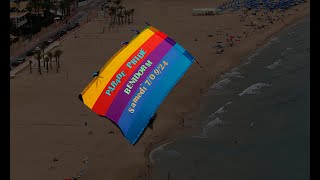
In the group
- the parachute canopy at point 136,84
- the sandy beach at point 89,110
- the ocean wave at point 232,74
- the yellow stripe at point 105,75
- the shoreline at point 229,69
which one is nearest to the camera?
the parachute canopy at point 136,84

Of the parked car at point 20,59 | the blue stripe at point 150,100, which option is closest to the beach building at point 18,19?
the parked car at point 20,59

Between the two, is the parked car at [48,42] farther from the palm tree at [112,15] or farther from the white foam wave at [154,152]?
the white foam wave at [154,152]

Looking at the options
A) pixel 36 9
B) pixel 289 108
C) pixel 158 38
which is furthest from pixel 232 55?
pixel 158 38

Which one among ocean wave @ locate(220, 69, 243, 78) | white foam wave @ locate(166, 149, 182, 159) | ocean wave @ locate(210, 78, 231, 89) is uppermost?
ocean wave @ locate(220, 69, 243, 78)

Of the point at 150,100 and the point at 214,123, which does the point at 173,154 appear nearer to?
the point at 214,123

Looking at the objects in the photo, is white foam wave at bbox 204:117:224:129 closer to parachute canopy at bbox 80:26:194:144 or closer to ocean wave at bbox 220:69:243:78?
ocean wave at bbox 220:69:243:78

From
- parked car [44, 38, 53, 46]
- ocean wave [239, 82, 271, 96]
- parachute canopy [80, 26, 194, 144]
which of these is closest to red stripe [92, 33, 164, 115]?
parachute canopy [80, 26, 194, 144]
